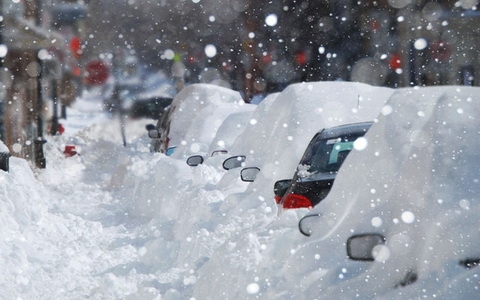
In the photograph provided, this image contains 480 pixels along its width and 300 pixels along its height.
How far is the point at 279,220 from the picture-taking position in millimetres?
5953

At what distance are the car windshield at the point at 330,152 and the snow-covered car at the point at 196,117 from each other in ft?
25.1

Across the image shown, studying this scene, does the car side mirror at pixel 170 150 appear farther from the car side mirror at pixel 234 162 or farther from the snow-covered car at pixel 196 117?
the car side mirror at pixel 234 162

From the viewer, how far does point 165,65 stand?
52.7 m

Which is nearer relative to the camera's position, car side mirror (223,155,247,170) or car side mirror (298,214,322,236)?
car side mirror (298,214,322,236)

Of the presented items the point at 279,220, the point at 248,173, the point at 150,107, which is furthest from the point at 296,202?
the point at 150,107

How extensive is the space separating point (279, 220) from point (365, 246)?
2453 mm

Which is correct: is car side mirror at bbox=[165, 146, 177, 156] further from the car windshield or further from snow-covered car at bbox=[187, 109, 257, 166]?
the car windshield

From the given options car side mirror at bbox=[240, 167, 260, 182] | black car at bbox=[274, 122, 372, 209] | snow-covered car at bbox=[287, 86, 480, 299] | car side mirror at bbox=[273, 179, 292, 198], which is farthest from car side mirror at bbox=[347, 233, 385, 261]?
car side mirror at bbox=[240, 167, 260, 182]

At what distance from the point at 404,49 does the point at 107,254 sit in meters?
22.5

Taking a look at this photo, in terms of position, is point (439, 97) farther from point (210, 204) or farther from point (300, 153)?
point (210, 204)

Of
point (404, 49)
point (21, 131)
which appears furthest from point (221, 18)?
point (21, 131)

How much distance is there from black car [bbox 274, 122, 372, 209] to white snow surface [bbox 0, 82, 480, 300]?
0.66 ft

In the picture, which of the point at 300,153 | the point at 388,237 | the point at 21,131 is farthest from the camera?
the point at 21,131

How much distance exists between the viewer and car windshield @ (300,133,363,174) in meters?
6.67
